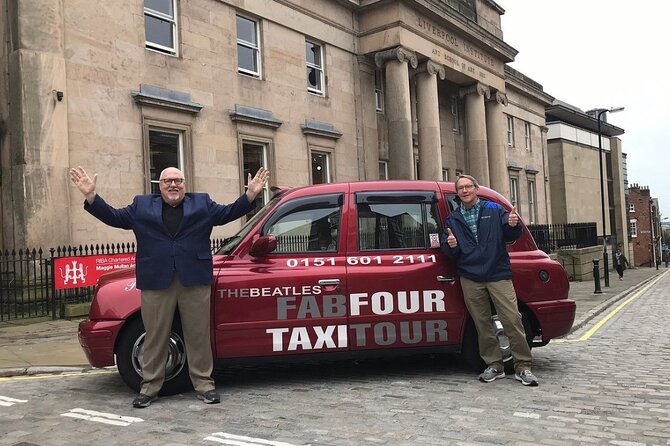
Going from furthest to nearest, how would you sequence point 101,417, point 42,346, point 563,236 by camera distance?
1. point 563,236
2. point 42,346
3. point 101,417

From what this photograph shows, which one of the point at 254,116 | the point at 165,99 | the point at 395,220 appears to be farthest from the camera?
the point at 254,116

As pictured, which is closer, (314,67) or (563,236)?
(314,67)

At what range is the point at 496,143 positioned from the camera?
28359 millimetres

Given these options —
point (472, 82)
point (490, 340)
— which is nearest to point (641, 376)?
point (490, 340)

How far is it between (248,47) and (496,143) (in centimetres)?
1564

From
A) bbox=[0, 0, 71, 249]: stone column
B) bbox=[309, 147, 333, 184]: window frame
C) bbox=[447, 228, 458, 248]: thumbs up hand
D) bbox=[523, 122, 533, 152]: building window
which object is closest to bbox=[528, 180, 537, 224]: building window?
bbox=[523, 122, 533, 152]: building window

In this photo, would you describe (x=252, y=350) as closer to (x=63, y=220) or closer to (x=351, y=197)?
(x=351, y=197)

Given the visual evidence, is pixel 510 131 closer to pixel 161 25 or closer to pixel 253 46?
pixel 253 46

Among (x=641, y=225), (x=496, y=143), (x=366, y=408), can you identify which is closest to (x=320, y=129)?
(x=496, y=143)

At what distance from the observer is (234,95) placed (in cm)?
1598

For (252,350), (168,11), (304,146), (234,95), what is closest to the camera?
(252,350)

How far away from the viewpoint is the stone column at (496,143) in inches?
1094

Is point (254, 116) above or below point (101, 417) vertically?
above

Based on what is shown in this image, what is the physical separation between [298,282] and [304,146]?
13.4 m
